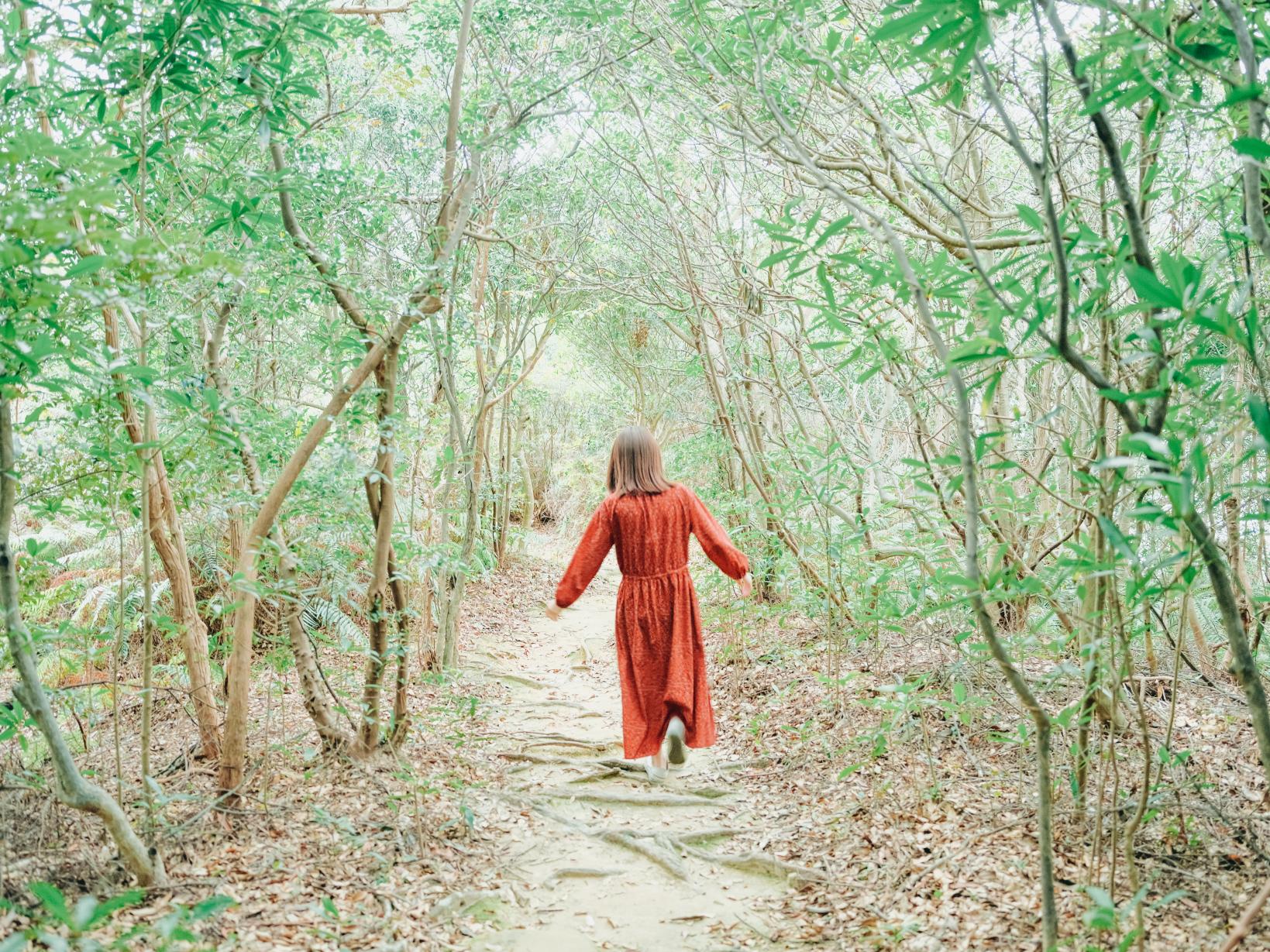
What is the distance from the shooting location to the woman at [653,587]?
4.85 meters

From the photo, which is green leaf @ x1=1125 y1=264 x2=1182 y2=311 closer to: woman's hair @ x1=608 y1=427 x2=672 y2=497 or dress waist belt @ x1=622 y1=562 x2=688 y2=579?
woman's hair @ x1=608 y1=427 x2=672 y2=497

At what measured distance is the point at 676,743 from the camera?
4957 millimetres

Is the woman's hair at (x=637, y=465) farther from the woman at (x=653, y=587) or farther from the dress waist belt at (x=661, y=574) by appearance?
the dress waist belt at (x=661, y=574)

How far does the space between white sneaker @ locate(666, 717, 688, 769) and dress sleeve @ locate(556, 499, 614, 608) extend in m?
0.92

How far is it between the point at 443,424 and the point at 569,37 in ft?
11.2

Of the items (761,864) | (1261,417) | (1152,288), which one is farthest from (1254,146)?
(761,864)

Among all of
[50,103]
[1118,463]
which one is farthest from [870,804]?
[50,103]

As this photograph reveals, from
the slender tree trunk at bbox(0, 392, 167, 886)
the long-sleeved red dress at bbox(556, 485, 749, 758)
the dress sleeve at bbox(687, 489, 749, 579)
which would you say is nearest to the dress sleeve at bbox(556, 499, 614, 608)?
the long-sleeved red dress at bbox(556, 485, 749, 758)

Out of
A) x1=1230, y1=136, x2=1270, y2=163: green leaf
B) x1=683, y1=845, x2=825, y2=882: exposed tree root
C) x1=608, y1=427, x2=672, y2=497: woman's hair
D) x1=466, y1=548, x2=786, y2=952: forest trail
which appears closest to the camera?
x1=1230, y1=136, x2=1270, y2=163: green leaf

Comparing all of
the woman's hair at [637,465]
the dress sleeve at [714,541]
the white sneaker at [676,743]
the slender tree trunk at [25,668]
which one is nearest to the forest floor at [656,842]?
the white sneaker at [676,743]

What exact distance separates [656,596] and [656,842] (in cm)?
137

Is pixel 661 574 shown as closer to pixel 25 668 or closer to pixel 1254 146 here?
pixel 25 668

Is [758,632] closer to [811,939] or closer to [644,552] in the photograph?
[644,552]

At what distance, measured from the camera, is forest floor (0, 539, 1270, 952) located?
9.35 ft
